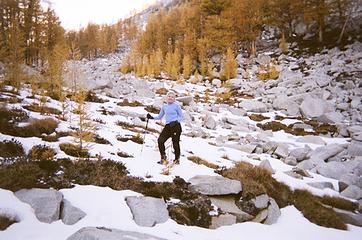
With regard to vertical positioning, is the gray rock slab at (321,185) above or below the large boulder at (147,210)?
below

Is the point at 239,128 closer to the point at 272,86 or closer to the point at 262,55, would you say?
the point at 272,86

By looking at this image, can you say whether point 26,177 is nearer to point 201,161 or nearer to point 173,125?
point 173,125

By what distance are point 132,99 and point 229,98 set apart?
9.12 metres

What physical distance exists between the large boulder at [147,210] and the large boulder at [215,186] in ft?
4.24

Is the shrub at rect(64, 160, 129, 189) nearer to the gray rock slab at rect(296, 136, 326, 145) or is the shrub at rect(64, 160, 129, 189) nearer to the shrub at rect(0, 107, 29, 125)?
the shrub at rect(0, 107, 29, 125)

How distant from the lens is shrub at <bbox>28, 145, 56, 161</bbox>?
7.86m

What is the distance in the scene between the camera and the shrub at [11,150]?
763 cm

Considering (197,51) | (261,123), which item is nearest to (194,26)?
(197,51)

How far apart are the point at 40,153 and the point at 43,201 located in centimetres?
260

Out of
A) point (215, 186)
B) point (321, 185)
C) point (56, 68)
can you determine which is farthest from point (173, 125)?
point (56, 68)

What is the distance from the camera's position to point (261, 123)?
1989 centimetres

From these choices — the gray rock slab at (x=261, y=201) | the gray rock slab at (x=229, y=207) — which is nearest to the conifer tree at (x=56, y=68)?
the gray rock slab at (x=229, y=207)

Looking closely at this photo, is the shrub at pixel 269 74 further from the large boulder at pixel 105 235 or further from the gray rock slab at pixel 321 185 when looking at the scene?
the large boulder at pixel 105 235

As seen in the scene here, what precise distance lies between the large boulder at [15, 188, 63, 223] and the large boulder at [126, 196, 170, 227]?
1466 millimetres
